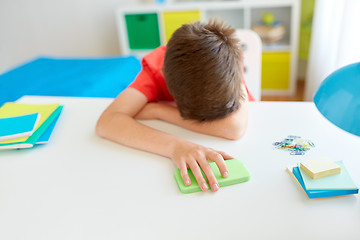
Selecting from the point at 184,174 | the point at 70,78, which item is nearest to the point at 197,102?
the point at 184,174

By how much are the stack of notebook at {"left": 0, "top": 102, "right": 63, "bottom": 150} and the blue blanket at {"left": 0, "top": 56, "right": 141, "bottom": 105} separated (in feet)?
1.34

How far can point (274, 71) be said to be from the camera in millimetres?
2426

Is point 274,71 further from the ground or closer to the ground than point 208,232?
closer to the ground

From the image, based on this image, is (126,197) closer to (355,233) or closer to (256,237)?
(256,237)

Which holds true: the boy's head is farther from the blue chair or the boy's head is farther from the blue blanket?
the blue blanket

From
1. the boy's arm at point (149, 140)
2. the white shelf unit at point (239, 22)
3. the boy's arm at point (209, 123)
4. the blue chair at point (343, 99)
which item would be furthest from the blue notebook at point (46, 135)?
the white shelf unit at point (239, 22)

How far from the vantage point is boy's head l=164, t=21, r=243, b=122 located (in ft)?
2.30

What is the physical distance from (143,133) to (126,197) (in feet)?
0.68

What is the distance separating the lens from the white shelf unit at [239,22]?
229 cm

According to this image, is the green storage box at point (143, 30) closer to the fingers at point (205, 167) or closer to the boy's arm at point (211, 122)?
the boy's arm at point (211, 122)

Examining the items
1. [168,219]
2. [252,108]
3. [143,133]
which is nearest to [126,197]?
[168,219]

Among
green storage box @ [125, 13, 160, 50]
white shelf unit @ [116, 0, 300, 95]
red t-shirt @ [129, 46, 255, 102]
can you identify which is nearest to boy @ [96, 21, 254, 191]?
red t-shirt @ [129, 46, 255, 102]

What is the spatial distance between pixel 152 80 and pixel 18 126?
1.23 ft

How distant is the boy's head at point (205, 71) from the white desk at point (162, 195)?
0.08 meters
